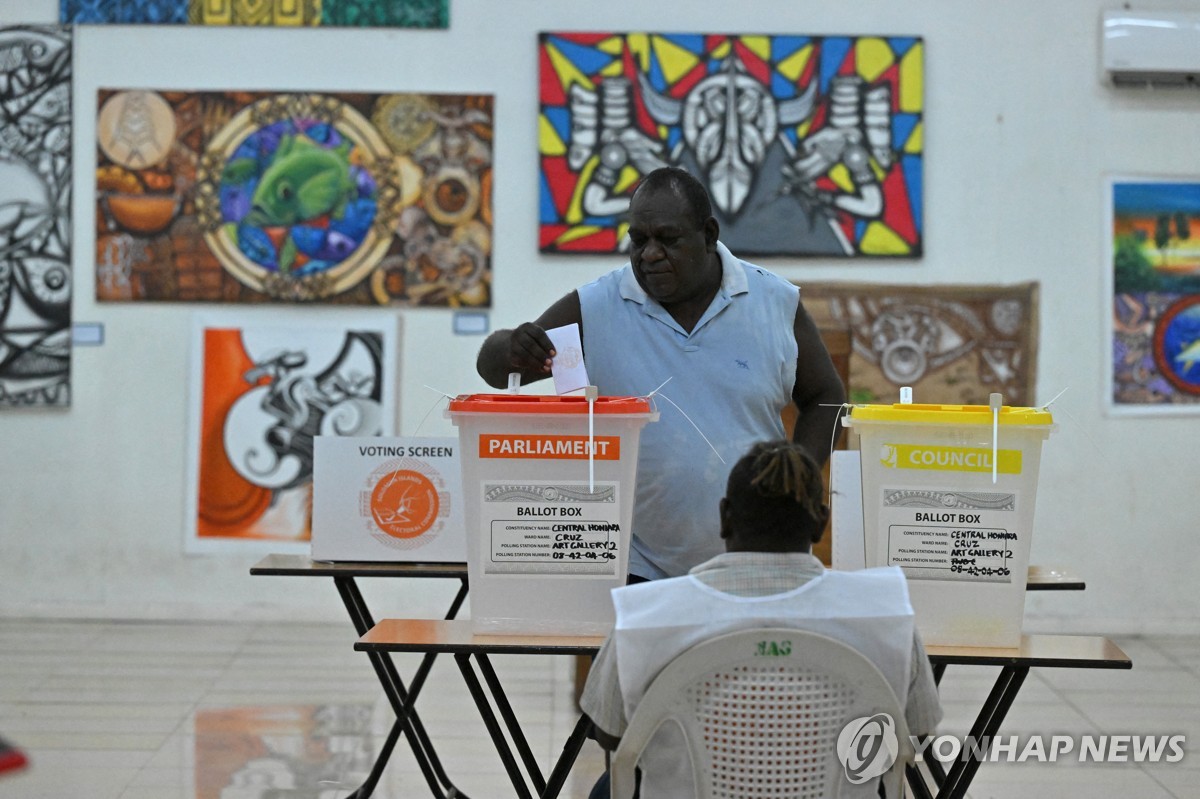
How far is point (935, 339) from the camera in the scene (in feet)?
Result: 17.1

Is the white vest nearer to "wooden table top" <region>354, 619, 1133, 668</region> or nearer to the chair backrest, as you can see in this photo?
the chair backrest

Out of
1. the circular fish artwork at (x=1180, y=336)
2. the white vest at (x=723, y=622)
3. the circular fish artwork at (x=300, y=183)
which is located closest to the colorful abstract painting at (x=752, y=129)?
the circular fish artwork at (x=300, y=183)

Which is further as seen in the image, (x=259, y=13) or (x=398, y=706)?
(x=259, y=13)

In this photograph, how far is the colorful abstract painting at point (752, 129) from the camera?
16.9ft

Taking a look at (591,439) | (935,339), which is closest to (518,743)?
(591,439)

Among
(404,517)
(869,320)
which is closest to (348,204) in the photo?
(869,320)

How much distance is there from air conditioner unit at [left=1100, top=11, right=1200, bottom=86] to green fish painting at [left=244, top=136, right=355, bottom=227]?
3020mm

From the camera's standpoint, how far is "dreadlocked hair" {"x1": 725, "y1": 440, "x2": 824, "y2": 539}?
5.40ft

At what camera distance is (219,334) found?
5230 millimetres

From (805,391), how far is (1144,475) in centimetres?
329

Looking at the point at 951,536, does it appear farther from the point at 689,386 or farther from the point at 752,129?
the point at 752,129

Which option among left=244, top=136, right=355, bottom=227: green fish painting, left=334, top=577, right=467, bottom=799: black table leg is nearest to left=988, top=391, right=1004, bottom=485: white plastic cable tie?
left=334, top=577, right=467, bottom=799: black table leg

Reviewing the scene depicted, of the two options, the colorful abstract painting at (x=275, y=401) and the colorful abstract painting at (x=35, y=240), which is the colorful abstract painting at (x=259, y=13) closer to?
the colorful abstract painting at (x=35, y=240)

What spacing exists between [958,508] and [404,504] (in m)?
1.20
